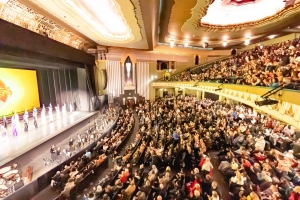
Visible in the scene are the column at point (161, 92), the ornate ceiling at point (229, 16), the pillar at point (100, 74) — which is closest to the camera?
the ornate ceiling at point (229, 16)

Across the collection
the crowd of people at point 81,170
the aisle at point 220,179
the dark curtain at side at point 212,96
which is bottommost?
the aisle at point 220,179

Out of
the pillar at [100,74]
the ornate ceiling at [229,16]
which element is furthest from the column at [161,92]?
the ornate ceiling at [229,16]

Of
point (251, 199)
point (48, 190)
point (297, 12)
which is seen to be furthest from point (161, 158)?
point (297, 12)

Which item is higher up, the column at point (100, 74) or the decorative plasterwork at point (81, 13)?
the decorative plasterwork at point (81, 13)

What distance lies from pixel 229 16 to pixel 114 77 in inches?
462

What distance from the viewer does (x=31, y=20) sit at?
746 centimetres

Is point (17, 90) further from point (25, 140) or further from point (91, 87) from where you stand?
point (91, 87)

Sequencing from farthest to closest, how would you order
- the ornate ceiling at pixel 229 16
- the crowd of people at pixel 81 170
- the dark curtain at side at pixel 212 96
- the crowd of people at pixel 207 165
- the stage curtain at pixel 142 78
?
the dark curtain at side at pixel 212 96 → the stage curtain at pixel 142 78 → the ornate ceiling at pixel 229 16 → the crowd of people at pixel 81 170 → the crowd of people at pixel 207 165

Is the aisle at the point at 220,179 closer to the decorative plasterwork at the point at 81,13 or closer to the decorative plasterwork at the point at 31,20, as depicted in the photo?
the decorative plasterwork at the point at 81,13

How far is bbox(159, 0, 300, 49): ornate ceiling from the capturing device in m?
8.13

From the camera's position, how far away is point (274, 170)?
5699mm

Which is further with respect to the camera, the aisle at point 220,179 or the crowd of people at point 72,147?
the crowd of people at point 72,147

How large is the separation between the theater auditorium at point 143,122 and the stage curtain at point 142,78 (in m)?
5.69

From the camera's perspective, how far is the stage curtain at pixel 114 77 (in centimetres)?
1812
